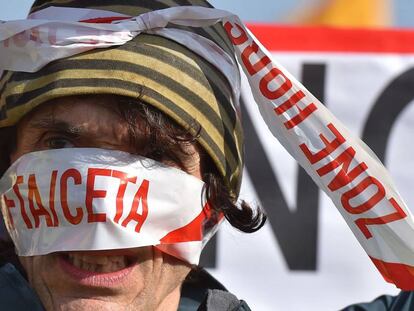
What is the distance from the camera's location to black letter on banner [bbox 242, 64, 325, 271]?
2.59 metres

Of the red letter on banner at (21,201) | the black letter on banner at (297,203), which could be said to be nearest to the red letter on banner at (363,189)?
the red letter on banner at (21,201)

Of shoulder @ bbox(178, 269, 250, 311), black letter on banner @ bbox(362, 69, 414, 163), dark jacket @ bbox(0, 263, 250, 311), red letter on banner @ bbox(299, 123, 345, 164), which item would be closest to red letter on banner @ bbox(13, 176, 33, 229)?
dark jacket @ bbox(0, 263, 250, 311)

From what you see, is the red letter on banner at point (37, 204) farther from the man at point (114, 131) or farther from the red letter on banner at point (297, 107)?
the red letter on banner at point (297, 107)

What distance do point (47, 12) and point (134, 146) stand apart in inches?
9.8

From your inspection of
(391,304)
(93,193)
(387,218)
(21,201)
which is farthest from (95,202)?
(391,304)

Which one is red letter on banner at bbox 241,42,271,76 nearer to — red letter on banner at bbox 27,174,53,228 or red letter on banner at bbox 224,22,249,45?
red letter on banner at bbox 224,22,249,45

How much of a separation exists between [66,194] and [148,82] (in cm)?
18

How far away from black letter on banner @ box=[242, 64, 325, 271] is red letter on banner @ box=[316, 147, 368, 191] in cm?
103

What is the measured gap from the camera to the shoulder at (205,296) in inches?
65.7

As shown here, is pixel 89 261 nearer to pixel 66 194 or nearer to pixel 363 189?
pixel 66 194

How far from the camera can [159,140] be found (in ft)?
4.87

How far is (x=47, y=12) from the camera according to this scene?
1580 millimetres

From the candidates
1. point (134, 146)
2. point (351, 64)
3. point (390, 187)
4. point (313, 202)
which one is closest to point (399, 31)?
point (351, 64)

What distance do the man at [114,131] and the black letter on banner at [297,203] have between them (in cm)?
103
